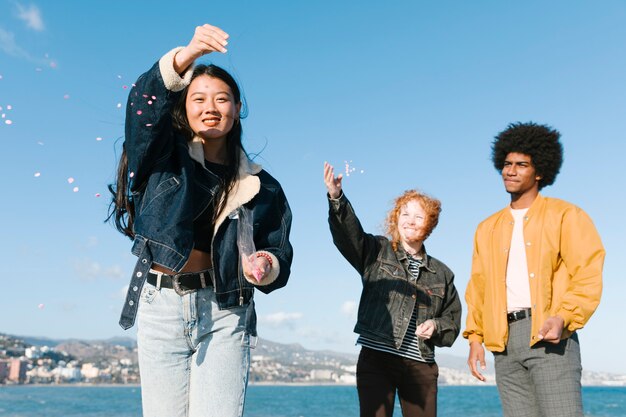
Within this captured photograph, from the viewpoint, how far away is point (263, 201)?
3.20 m

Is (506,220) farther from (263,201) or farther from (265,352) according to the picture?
(265,352)

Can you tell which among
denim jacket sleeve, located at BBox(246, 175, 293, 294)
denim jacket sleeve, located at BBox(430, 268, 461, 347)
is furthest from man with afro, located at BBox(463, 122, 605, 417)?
denim jacket sleeve, located at BBox(246, 175, 293, 294)

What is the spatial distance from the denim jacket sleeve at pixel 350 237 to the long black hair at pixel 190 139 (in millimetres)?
1494

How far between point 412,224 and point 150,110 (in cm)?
276

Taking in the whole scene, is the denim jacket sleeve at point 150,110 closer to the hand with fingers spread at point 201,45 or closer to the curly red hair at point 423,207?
the hand with fingers spread at point 201,45

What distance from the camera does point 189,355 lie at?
2.95 meters

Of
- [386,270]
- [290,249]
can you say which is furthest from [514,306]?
[290,249]

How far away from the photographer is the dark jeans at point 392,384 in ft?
15.4

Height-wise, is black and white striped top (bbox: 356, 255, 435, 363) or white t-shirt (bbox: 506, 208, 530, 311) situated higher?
white t-shirt (bbox: 506, 208, 530, 311)

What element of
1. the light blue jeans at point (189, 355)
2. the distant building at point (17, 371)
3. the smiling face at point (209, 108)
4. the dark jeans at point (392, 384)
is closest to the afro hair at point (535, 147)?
the dark jeans at point (392, 384)

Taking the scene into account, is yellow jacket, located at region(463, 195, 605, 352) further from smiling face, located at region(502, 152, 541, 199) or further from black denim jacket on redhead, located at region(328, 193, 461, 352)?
black denim jacket on redhead, located at region(328, 193, 461, 352)

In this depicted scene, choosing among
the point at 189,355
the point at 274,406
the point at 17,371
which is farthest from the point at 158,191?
the point at 17,371

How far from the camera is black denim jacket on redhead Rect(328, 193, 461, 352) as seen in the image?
4.77 meters

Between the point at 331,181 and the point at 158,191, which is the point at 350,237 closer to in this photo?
the point at 331,181
